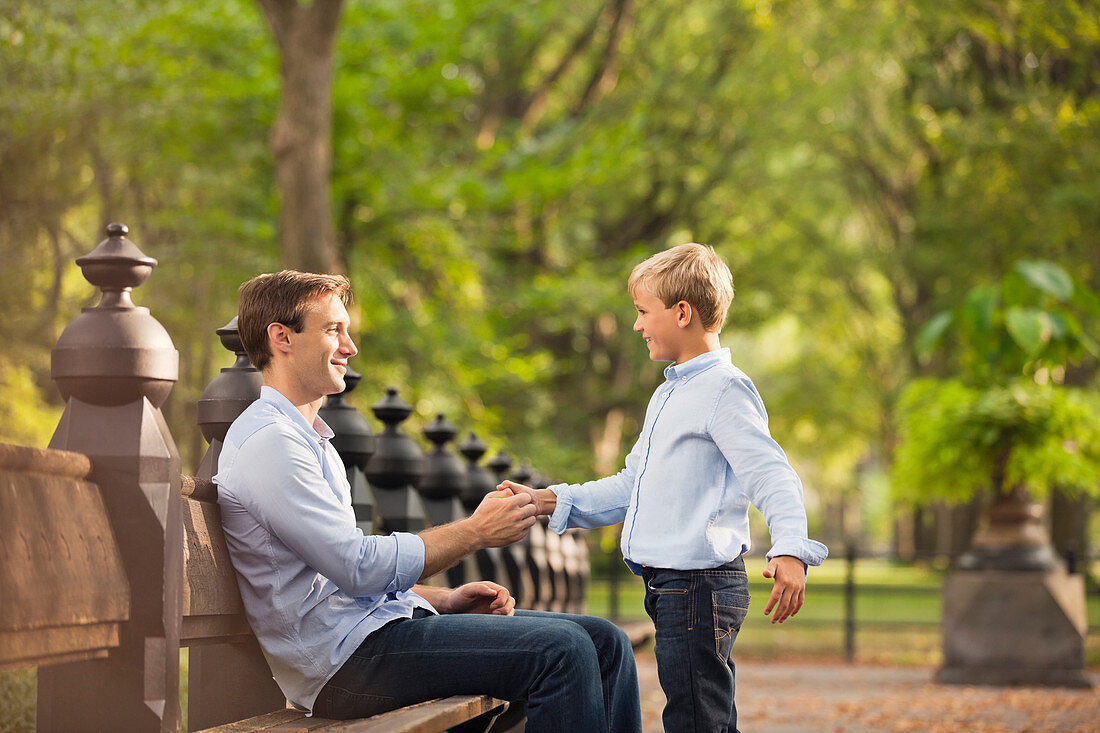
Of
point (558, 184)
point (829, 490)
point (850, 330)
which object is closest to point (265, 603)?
point (558, 184)

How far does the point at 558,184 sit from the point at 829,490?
39821 mm

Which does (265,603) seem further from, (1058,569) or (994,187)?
(994,187)

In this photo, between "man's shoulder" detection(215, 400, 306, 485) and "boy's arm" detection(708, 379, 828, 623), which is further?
"boy's arm" detection(708, 379, 828, 623)

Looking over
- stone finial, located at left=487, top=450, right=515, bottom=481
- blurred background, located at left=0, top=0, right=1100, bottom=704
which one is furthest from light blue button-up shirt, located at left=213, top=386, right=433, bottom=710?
blurred background, located at left=0, top=0, right=1100, bottom=704

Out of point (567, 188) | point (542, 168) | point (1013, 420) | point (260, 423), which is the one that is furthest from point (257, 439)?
point (567, 188)

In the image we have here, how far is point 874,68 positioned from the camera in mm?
24391

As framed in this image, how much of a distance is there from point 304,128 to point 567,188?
5707mm


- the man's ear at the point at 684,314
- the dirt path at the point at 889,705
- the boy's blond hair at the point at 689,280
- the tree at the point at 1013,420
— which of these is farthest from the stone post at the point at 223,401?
the tree at the point at 1013,420

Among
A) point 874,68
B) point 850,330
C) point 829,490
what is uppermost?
point 874,68

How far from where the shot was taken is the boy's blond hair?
3449 mm

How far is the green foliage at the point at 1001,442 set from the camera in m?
11.1

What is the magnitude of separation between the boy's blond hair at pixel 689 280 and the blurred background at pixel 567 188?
7574 millimetres

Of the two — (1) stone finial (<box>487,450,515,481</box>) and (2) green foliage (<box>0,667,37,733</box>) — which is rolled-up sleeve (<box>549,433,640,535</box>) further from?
(1) stone finial (<box>487,450,515,481</box>)

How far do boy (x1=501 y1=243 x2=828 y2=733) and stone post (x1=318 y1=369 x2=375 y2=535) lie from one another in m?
0.76
